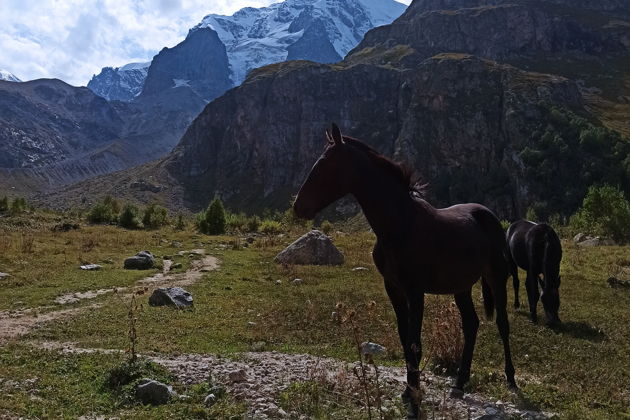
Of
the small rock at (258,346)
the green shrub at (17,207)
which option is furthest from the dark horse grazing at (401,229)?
the green shrub at (17,207)

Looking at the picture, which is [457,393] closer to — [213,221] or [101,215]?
[213,221]

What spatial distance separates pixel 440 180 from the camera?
521ft

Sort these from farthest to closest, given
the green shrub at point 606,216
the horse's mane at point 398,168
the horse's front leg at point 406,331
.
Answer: the green shrub at point 606,216, the horse's mane at point 398,168, the horse's front leg at point 406,331

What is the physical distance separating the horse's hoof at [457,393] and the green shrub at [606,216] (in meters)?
41.0

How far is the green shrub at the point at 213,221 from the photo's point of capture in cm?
5372

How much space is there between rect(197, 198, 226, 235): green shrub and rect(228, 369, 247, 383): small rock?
4604 cm

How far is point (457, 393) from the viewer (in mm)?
7805

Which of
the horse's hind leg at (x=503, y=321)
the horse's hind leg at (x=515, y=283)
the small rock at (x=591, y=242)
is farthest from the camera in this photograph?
the small rock at (x=591, y=242)

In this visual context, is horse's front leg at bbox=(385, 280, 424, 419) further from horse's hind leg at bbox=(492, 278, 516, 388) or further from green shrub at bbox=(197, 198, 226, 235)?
green shrub at bbox=(197, 198, 226, 235)

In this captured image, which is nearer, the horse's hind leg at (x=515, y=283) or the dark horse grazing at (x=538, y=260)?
the dark horse grazing at (x=538, y=260)

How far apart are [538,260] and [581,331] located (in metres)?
2.56

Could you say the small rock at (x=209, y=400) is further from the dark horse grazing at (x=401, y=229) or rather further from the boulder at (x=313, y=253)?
the boulder at (x=313, y=253)

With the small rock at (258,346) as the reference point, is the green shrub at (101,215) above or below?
above

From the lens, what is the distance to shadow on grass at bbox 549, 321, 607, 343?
42.0ft
